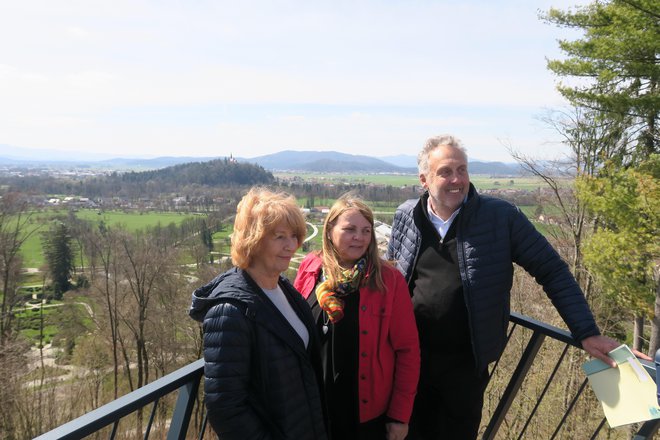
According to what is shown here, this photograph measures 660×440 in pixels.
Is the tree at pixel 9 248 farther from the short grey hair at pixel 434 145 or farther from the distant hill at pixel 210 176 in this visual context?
the distant hill at pixel 210 176

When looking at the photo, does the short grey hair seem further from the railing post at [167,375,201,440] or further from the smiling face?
the railing post at [167,375,201,440]

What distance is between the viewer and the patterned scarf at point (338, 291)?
6.20ft

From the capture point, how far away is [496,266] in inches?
82.3

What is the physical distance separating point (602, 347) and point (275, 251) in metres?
1.50

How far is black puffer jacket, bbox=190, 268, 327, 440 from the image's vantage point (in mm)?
1381

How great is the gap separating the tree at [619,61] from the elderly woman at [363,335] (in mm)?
9255

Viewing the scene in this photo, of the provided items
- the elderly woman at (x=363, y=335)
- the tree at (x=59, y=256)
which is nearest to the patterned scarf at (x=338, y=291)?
the elderly woman at (x=363, y=335)

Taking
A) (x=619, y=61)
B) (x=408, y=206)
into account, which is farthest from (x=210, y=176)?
(x=408, y=206)

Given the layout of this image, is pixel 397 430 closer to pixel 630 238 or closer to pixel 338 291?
pixel 338 291

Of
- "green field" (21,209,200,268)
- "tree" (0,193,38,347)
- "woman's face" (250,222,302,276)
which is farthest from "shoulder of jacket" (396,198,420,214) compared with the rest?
"green field" (21,209,200,268)

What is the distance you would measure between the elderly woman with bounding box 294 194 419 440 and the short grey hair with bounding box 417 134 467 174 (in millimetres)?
536

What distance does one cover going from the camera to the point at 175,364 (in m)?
16.0

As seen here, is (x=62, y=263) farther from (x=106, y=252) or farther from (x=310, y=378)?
(x=310, y=378)

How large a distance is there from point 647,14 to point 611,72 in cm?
147
